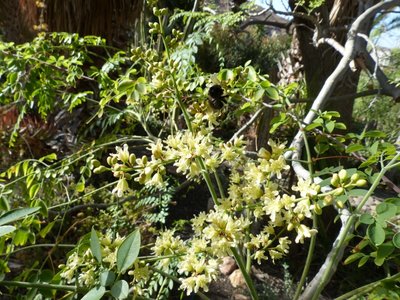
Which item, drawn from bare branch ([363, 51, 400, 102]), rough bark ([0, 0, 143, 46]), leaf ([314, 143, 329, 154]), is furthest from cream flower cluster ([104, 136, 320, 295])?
rough bark ([0, 0, 143, 46])

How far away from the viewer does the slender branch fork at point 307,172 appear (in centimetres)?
60

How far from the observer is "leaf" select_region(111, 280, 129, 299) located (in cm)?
39

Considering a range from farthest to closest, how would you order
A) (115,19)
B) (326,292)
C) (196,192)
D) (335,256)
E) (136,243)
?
(196,192) < (115,19) < (326,292) < (335,256) < (136,243)

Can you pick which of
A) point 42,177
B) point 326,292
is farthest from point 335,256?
point 326,292

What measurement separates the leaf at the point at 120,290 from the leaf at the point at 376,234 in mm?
319

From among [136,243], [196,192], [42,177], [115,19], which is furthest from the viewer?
[196,192]

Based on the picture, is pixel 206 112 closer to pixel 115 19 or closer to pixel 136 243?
pixel 136 243

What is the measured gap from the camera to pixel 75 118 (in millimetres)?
2596

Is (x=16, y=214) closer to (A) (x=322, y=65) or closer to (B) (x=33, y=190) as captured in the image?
(B) (x=33, y=190)

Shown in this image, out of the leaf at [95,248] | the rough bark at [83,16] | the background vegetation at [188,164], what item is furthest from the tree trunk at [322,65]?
the leaf at [95,248]

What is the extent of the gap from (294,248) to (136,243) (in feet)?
6.72

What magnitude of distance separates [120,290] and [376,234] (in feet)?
1.10

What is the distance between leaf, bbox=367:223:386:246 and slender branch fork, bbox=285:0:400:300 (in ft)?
0.09

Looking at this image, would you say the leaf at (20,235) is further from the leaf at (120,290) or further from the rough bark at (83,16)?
the rough bark at (83,16)
